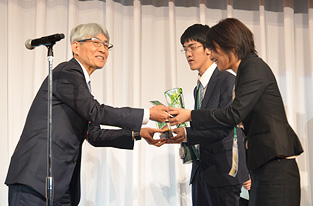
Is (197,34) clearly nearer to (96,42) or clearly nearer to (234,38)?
(96,42)

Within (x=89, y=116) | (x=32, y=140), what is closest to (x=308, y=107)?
(x=89, y=116)

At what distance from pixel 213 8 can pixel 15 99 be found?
7.06ft

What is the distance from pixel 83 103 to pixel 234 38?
875mm

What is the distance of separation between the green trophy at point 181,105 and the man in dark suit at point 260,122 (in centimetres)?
46

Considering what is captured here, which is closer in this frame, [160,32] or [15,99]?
[15,99]

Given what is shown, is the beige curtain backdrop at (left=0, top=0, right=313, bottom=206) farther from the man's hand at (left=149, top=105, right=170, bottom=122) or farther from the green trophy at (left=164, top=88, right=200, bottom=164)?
the man's hand at (left=149, top=105, right=170, bottom=122)

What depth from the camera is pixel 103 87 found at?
156 inches

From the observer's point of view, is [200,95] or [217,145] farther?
[200,95]

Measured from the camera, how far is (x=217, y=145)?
2.68 meters

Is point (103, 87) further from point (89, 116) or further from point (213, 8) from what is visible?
point (89, 116)

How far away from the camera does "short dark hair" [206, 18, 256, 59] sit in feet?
7.04

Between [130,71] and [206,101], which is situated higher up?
[130,71]

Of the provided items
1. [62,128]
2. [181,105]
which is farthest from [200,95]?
[62,128]

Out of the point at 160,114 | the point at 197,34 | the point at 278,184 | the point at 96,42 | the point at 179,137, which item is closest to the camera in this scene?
the point at 278,184
